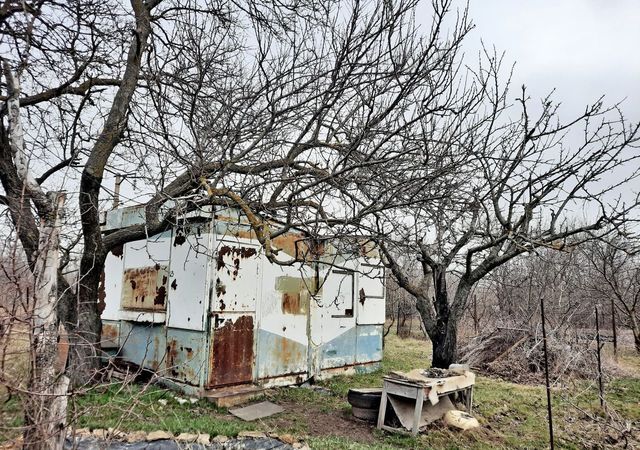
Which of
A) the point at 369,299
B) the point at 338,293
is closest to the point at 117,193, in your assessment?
the point at 338,293

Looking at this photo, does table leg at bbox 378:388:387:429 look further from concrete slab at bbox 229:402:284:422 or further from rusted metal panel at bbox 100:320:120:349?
rusted metal panel at bbox 100:320:120:349

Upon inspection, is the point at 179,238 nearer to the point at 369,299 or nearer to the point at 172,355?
the point at 172,355

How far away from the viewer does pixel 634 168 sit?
5.84 meters

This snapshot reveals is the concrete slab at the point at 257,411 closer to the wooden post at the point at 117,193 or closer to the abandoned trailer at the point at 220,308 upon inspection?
the abandoned trailer at the point at 220,308

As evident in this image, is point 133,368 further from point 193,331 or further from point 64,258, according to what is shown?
point 64,258

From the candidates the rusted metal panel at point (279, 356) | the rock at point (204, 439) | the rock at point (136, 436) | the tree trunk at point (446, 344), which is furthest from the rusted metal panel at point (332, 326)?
the rock at point (136, 436)

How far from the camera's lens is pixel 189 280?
6.96m

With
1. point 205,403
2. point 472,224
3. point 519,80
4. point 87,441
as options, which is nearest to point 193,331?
point 205,403

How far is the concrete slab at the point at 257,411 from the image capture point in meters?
6.05

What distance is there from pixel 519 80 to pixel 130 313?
23.5 feet

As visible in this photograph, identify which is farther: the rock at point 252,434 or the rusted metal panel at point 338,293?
the rusted metal panel at point 338,293

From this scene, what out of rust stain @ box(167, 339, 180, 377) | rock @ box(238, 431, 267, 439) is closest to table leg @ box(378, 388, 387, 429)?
rock @ box(238, 431, 267, 439)

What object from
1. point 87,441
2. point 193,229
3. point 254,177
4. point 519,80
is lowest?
point 87,441

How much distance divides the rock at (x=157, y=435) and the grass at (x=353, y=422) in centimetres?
14
